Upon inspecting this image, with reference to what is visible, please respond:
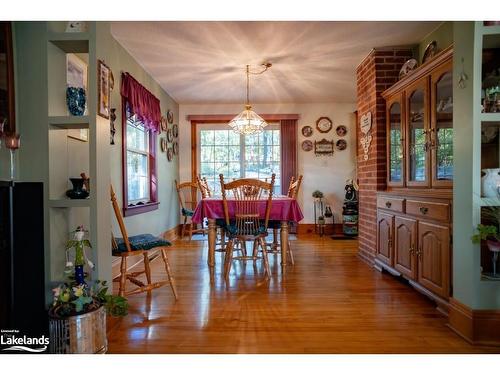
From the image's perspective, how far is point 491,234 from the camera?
5.92 ft

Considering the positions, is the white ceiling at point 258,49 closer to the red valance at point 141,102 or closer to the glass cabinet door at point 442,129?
the red valance at point 141,102

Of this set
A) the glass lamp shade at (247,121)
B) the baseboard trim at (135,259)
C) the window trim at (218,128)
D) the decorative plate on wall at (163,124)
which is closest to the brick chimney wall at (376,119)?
the glass lamp shade at (247,121)

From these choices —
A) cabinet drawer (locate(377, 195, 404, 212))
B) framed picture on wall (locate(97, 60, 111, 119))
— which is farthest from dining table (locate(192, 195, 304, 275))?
framed picture on wall (locate(97, 60, 111, 119))

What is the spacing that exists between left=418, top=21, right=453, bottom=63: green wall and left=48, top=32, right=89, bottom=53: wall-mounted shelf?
2.92 metres

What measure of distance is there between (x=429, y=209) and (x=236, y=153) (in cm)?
413

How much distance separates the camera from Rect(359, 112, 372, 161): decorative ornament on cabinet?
12.2 feet

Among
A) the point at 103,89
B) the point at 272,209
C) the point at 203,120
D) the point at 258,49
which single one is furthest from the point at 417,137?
the point at 203,120

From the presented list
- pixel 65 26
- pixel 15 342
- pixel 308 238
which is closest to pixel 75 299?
pixel 15 342

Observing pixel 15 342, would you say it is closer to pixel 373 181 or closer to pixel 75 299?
pixel 75 299

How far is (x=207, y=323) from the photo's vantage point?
6.93ft

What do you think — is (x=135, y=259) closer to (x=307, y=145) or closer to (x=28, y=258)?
(x=28, y=258)

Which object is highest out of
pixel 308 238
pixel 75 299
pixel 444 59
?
pixel 444 59

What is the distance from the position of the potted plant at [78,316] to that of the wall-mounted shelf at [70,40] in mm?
1077
